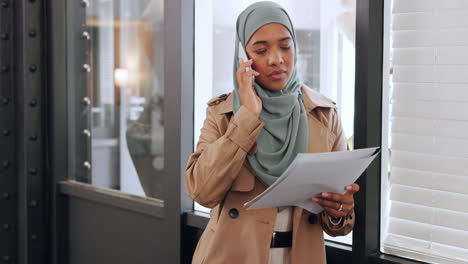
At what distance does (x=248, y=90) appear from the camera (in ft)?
5.11

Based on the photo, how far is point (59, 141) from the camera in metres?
3.57

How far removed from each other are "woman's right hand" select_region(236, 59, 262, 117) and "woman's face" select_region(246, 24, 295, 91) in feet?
0.14

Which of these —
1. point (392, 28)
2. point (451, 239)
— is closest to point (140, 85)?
point (392, 28)

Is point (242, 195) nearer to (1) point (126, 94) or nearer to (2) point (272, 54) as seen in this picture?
(2) point (272, 54)

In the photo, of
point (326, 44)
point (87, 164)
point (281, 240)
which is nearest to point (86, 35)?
point (87, 164)

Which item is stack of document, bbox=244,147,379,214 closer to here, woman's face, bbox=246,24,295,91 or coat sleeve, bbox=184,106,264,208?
coat sleeve, bbox=184,106,264,208

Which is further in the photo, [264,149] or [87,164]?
[87,164]

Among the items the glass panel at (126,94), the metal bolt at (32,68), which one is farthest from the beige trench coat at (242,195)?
the metal bolt at (32,68)

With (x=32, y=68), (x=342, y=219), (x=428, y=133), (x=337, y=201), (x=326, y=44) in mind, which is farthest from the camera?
(x=32, y=68)

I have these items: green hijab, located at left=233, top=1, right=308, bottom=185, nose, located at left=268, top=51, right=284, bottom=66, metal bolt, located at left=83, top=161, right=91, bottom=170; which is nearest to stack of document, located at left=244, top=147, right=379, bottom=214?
green hijab, located at left=233, top=1, right=308, bottom=185

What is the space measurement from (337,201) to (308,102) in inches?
12.3

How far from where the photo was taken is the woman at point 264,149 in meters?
1.55

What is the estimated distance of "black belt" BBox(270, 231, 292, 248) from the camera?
1658 mm

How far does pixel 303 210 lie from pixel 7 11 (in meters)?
2.69
